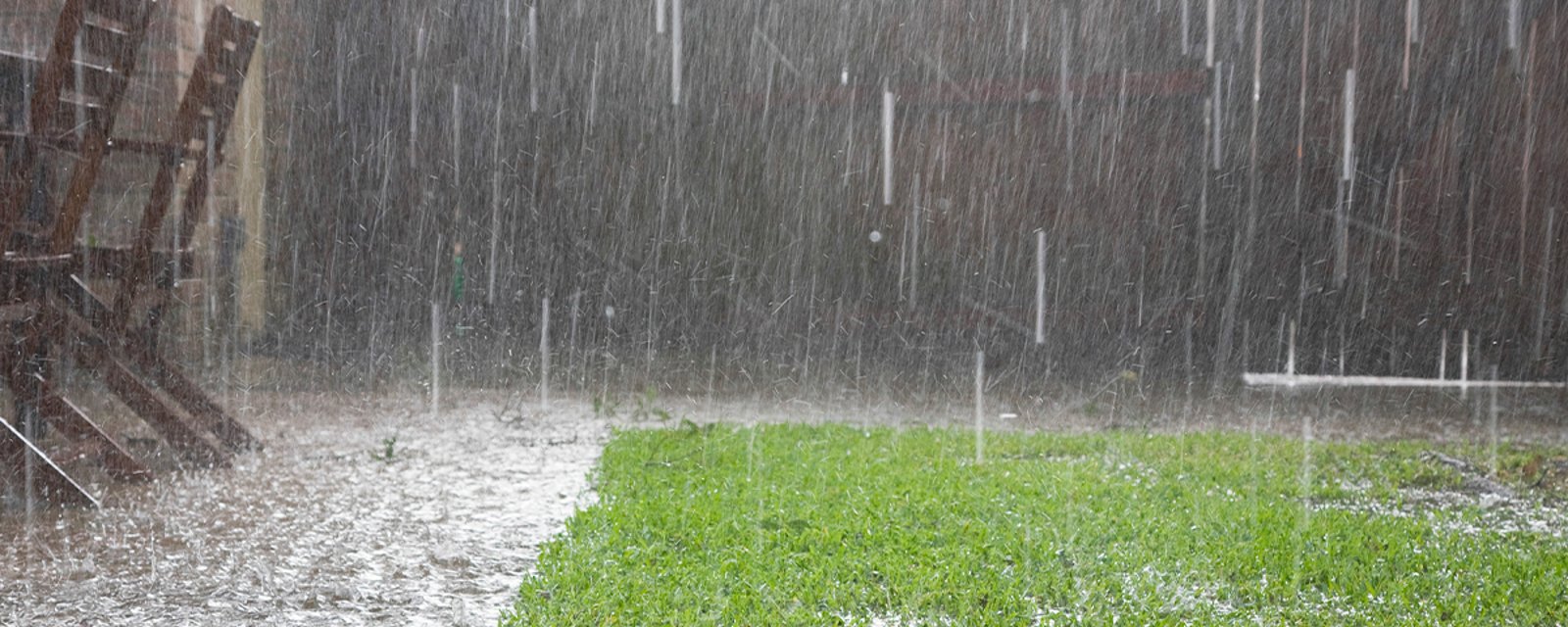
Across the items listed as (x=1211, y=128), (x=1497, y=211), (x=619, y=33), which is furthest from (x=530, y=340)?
(x=1497, y=211)

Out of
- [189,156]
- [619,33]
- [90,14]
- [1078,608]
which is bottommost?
[1078,608]

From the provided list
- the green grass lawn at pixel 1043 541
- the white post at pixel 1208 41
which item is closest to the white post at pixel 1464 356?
the white post at pixel 1208 41

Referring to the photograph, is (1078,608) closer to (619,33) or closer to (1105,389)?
(1105,389)

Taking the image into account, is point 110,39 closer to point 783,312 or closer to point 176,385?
point 176,385

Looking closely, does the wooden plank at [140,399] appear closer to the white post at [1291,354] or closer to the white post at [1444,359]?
the white post at [1291,354]

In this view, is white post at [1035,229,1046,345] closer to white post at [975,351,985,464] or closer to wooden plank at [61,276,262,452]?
white post at [975,351,985,464]

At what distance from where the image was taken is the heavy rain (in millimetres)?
4957

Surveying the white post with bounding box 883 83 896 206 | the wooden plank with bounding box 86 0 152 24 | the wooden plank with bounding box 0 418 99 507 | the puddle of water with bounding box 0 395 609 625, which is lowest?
the puddle of water with bounding box 0 395 609 625

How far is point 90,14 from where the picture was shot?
21.4 ft

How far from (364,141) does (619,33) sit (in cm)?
354

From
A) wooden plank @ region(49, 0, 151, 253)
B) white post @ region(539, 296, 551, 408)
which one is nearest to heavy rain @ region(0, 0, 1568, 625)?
wooden plank @ region(49, 0, 151, 253)

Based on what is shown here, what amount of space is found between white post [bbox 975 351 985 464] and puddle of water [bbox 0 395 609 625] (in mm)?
2326

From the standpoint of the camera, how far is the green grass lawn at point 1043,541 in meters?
4.34

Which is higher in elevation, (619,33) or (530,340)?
(619,33)
